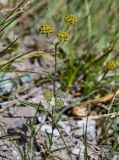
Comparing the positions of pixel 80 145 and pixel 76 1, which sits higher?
pixel 76 1

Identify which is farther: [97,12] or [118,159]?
[97,12]

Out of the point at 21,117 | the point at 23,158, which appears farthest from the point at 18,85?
the point at 23,158

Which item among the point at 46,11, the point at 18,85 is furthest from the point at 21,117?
the point at 46,11

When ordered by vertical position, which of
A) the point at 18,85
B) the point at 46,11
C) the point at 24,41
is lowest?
the point at 18,85

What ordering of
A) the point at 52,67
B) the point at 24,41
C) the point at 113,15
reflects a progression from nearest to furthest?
1. the point at 52,67
2. the point at 24,41
3. the point at 113,15

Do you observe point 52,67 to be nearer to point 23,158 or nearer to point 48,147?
point 48,147

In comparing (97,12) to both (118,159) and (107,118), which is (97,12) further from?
(118,159)

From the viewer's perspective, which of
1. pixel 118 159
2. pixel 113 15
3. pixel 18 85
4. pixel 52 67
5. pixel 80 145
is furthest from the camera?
pixel 113 15

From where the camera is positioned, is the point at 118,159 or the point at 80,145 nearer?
the point at 118,159

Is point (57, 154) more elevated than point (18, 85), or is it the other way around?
point (18, 85)
